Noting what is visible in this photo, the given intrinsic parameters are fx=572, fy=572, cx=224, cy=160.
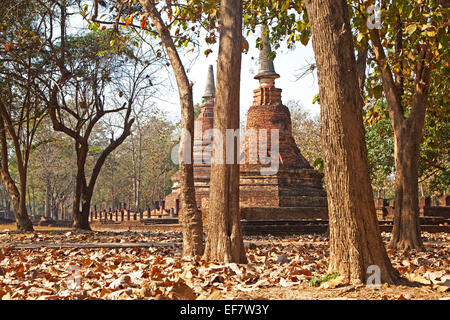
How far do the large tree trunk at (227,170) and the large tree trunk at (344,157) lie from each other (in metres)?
2.14

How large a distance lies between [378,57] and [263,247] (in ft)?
13.8

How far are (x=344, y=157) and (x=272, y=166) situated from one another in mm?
22051

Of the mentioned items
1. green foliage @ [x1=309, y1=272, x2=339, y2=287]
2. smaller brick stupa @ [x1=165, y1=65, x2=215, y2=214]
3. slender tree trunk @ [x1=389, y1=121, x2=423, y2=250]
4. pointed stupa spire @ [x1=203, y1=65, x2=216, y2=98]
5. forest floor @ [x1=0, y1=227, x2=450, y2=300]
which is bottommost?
forest floor @ [x1=0, y1=227, x2=450, y2=300]

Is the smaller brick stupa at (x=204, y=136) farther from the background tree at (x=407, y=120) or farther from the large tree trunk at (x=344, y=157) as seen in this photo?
the large tree trunk at (x=344, y=157)

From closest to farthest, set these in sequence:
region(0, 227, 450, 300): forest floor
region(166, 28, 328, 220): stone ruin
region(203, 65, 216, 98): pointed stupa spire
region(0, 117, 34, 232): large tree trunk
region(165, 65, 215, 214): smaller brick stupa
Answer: region(0, 227, 450, 300): forest floor, region(0, 117, 34, 232): large tree trunk, region(166, 28, 328, 220): stone ruin, region(165, 65, 215, 214): smaller brick stupa, region(203, 65, 216, 98): pointed stupa spire

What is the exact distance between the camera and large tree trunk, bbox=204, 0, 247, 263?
7113mm

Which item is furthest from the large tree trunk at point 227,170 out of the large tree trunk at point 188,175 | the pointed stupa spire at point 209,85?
the pointed stupa spire at point 209,85

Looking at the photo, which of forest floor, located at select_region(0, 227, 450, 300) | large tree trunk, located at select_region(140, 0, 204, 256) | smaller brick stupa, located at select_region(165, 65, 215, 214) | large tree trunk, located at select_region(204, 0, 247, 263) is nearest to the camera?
forest floor, located at select_region(0, 227, 450, 300)

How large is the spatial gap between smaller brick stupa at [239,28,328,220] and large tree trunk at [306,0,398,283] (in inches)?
729

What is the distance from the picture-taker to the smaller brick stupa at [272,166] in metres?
25.7

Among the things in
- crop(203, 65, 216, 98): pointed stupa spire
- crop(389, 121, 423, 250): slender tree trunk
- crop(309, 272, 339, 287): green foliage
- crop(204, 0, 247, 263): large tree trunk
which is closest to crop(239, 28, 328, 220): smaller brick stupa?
crop(203, 65, 216, 98): pointed stupa spire

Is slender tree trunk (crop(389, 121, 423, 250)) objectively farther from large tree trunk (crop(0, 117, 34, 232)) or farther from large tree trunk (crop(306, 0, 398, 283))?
large tree trunk (crop(0, 117, 34, 232))
